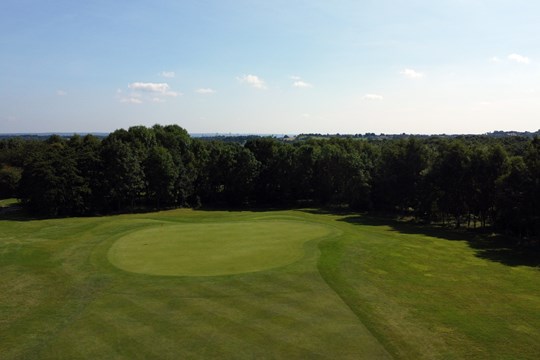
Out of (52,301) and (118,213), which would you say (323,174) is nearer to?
(118,213)

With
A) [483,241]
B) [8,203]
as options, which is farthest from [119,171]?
[483,241]

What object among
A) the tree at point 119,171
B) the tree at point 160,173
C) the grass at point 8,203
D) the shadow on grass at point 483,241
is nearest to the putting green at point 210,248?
the shadow on grass at point 483,241

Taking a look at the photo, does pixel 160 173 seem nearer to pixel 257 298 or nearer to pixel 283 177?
pixel 283 177

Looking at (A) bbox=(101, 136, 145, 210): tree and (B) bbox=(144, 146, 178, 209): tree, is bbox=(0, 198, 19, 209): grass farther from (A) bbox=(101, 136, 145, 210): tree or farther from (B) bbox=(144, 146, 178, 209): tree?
(B) bbox=(144, 146, 178, 209): tree

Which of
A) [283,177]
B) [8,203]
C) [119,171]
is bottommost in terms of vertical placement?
[8,203]

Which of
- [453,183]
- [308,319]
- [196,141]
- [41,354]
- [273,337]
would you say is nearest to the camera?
[41,354]

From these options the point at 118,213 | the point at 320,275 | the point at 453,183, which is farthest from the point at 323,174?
the point at 320,275
